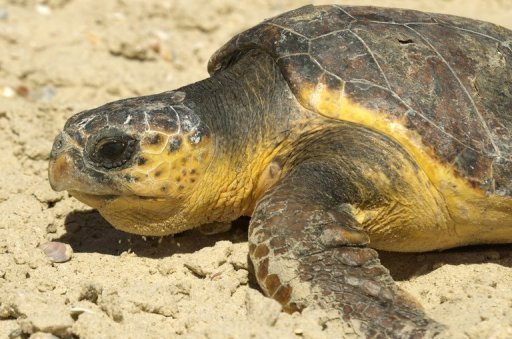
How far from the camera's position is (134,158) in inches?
103

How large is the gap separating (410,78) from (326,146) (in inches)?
17.3

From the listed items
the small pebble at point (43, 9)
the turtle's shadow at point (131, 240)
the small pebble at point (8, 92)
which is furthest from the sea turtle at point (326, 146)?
the small pebble at point (43, 9)

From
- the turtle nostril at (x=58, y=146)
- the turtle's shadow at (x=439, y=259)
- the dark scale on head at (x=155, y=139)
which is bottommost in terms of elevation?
the turtle nostril at (x=58, y=146)

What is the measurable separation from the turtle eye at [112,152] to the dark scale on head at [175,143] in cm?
15

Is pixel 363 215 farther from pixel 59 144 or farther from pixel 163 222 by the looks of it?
pixel 59 144

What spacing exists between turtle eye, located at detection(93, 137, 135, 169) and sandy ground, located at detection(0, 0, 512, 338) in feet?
1.45

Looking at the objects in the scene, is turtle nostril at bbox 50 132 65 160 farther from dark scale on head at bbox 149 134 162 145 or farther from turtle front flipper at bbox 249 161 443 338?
turtle front flipper at bbox 249 161 443 338

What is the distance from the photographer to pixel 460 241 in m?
2.85

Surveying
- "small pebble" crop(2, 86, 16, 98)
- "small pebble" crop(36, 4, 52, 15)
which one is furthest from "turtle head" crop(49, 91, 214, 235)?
"small pebble" crop(36, 4, 52, 15)

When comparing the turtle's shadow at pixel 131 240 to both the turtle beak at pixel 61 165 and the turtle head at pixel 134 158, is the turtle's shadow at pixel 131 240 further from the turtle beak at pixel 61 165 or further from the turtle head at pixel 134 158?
the turtle beak at pixel 61 165

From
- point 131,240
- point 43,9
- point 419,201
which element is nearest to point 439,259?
point 419,201

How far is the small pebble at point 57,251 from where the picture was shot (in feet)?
9.16

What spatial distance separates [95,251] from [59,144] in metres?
0.53

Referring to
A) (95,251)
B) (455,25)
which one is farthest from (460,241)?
(95,251)
